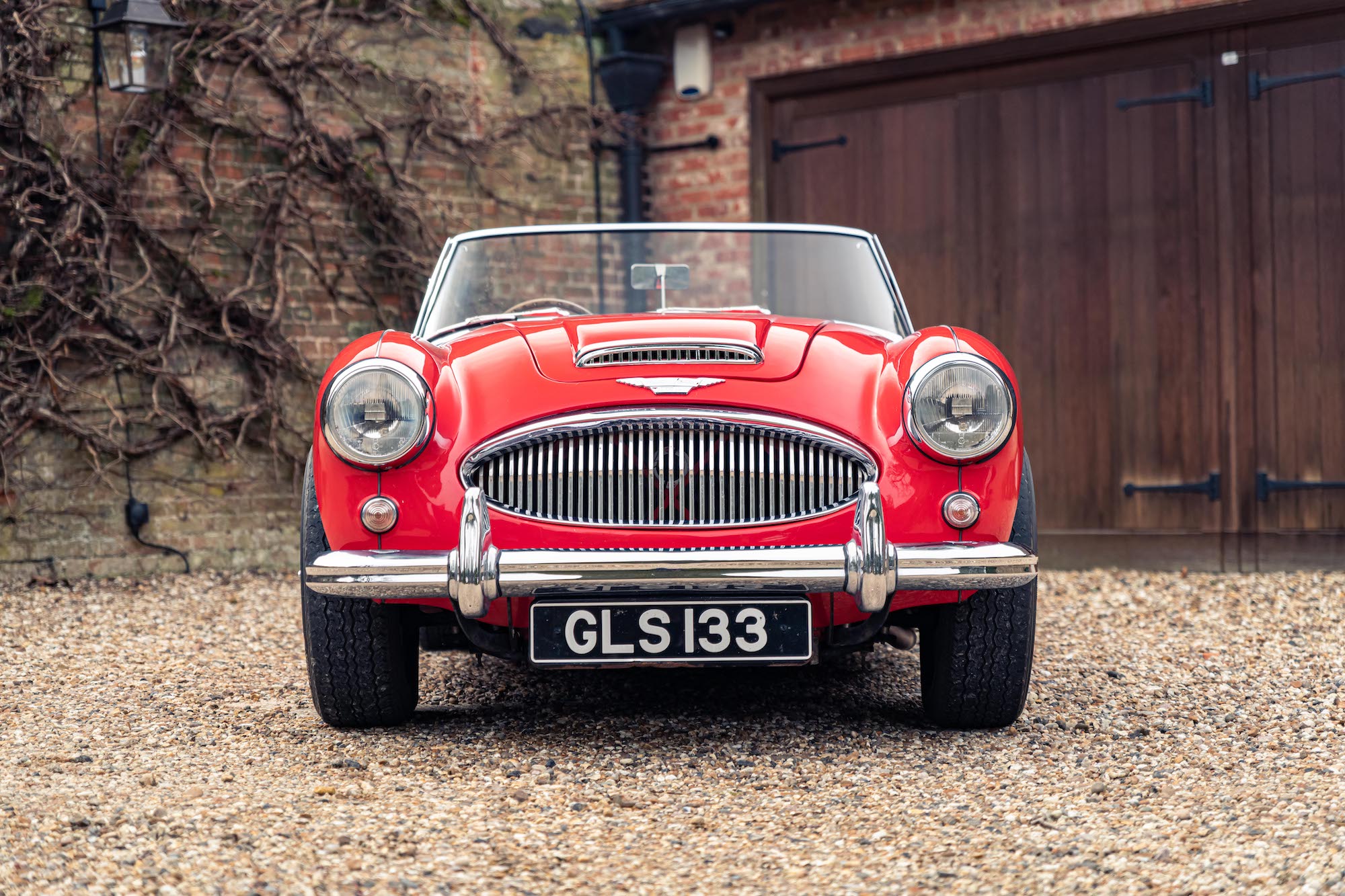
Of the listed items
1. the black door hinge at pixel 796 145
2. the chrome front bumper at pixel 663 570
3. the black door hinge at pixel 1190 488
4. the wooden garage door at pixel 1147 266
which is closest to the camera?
the chrome front bumper at pixel 663 570

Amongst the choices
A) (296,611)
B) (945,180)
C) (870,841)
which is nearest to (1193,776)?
(870,841)

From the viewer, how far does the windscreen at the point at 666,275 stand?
412 cm

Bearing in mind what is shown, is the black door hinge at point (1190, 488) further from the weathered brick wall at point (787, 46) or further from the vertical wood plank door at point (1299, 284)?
the weathered brick wall at point (787, 46)

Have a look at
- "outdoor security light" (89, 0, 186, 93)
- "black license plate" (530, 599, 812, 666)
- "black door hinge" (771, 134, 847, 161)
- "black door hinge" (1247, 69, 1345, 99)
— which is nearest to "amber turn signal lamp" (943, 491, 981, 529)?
"black license plate" (530, 599, 812, 666)

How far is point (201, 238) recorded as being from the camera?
6.84 metres

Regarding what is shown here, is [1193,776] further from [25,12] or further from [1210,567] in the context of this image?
[25,12]

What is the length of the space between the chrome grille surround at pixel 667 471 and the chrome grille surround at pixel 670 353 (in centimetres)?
20

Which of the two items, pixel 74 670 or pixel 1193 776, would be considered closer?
pixel 1193 776

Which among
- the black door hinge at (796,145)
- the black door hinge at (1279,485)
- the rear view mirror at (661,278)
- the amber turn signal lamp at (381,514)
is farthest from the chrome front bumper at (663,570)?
the black door hinge at (796,145)

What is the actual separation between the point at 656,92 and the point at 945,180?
2.00 metres

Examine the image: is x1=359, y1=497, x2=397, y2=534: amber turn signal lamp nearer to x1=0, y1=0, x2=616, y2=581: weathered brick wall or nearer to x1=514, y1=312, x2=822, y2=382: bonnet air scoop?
x1=514, y1=312, x2=822, y2=382: bonnet air scoop

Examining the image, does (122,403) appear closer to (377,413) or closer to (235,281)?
(235,281)

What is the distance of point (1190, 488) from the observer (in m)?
6.65

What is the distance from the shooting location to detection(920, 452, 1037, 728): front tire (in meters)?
3.19
